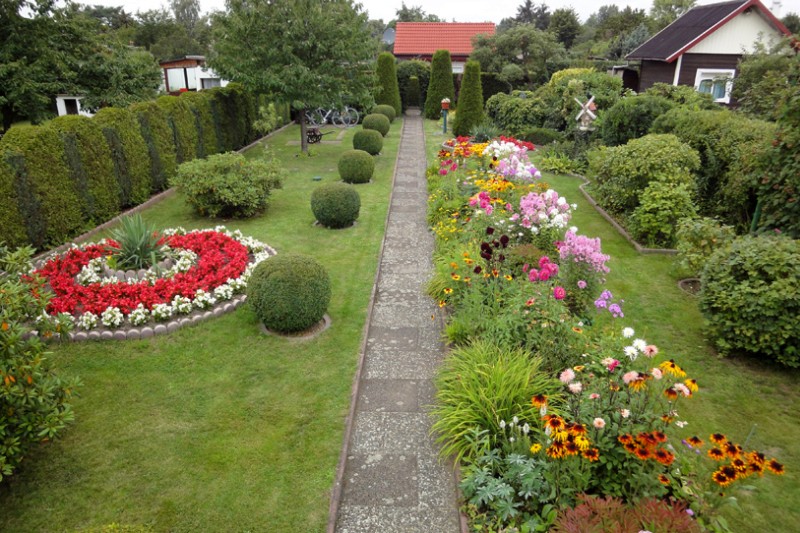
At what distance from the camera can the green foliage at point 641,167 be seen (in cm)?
990

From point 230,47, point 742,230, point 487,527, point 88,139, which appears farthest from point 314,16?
point 487,527

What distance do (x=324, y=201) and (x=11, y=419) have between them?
712 cm

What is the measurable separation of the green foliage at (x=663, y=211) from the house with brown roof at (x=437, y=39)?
2947 cm

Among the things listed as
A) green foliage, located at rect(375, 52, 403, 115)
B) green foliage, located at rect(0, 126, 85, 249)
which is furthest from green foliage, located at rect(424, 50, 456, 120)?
green foliage, located at rect(0, 126, 85, 249)

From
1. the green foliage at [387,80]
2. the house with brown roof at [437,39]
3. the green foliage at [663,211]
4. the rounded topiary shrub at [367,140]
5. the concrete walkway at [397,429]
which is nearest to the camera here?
the concrete walkway at [397,429]

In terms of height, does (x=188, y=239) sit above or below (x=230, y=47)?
below

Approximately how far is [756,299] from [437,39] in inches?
1456

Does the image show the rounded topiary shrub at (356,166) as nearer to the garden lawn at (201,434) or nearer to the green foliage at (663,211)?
the garden lawn at (201,434)

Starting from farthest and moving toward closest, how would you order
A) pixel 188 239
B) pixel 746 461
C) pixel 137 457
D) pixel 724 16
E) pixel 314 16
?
pixel 724 16 < pixel 314 16 < pixel 188 239 < pixel 137 457 < pixel 746 461

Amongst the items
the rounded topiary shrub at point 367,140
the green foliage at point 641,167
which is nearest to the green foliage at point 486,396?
the green foliage at point 641,167

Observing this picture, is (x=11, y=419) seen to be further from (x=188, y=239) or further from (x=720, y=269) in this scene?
(x=720, y=269)

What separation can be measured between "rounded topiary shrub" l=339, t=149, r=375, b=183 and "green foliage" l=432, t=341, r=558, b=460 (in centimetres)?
993

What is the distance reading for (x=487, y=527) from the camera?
3.76m

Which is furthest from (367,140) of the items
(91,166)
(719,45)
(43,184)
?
(719,45)
